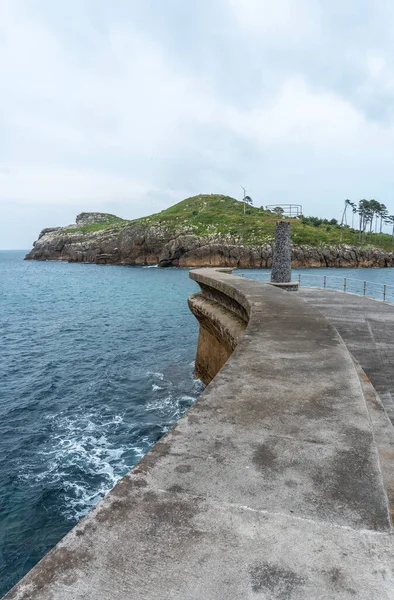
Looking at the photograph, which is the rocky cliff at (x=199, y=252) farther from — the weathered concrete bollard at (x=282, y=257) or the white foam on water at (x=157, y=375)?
the white foam on water at (x=157, y=375)

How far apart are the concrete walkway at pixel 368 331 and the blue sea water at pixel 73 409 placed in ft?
18.0

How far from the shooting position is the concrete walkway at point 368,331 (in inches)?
262

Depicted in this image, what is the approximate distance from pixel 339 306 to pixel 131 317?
1877 cm

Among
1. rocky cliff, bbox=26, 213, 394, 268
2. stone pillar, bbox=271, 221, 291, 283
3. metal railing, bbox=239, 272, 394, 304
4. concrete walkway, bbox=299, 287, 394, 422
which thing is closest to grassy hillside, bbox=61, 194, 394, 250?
rocky cliff, bbox=26, 213, 394, 268

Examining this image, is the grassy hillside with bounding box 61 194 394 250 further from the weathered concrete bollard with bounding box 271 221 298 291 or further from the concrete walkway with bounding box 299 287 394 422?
the concrete walkway with bounding box 299 287 394 422

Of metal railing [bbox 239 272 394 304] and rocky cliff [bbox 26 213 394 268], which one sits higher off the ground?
rocky cliff [bbox 26 213 394 268]

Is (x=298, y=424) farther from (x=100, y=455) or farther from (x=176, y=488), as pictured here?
(x=100, y=455)

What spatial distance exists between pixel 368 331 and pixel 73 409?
9086mm

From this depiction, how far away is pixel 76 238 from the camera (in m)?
131

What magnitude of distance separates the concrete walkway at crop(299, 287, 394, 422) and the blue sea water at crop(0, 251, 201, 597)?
5.49 m

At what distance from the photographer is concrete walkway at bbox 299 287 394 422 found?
6.64 m

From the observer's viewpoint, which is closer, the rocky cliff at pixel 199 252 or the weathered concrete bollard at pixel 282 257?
the weathered concrete bollard at pixel 282 257

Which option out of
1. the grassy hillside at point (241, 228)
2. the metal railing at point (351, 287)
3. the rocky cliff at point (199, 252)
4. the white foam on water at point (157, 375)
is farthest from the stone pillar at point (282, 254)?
the rocky cliff at point (199, 252)

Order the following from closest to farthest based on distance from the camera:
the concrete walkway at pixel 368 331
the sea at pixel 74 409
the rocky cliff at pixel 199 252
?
the concrete walkway at pixel 368 331
the sea at pixel 74 409
the rocky cliff at pixel 199 252
